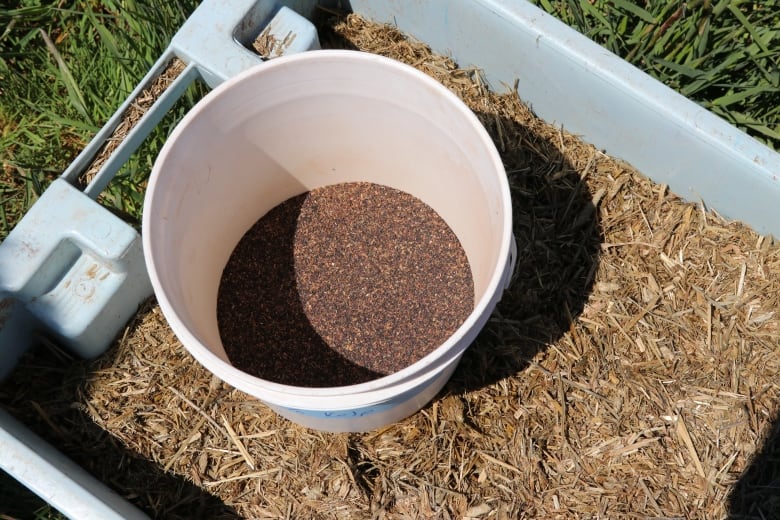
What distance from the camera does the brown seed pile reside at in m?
1.49

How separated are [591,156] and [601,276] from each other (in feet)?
0.89

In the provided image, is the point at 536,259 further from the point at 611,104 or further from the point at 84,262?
the point at 84,262

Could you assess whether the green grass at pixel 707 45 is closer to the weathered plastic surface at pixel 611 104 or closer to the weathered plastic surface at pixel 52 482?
the weathered plastic surface at pixel 611 104

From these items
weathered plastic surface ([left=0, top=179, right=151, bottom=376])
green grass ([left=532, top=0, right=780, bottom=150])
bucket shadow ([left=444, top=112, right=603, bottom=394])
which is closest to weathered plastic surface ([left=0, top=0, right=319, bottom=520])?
weathered plastic surface ([left=0, top=179, right=151, bottom=376])

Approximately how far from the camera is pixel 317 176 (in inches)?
63.8

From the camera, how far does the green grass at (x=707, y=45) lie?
157cm

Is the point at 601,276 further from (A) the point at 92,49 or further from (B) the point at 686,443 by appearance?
(A) the point at 92,49

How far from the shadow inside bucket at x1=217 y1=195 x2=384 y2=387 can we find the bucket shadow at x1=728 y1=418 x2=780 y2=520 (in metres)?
0.71

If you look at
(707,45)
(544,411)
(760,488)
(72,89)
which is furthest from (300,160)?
(760,488)

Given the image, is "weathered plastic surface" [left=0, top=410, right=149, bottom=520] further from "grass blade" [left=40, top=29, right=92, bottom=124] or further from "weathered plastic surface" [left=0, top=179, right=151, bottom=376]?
"grass blade" [left=40, top=29, right=92, bottom=124]

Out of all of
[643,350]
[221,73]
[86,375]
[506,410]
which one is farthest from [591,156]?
[86,375]

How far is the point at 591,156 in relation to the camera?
1666 millimetres

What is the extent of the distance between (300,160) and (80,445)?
0.71 meters

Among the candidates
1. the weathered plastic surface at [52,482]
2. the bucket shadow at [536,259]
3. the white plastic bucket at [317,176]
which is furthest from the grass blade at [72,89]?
the bucket shadow at [536,259]
